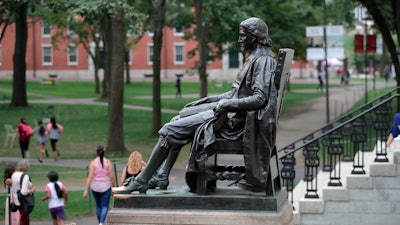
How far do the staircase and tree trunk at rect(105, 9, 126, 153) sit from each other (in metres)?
13.0

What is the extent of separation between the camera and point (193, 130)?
34.4ft

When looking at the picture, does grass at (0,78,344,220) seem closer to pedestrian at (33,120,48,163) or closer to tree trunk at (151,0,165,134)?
tree trunk at (151,0,165,134)

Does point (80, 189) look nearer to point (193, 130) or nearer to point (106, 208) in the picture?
point (106, 208)

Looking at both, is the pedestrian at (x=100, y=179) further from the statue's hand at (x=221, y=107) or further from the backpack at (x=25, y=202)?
the statue's hand at (x=221, y=107)

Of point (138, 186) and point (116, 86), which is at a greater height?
point (116, 86)

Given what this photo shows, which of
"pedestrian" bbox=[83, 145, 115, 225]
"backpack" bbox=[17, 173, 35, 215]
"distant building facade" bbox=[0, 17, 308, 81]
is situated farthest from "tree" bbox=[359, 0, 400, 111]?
"distant building facade" bbox=[0, 17, 308, 81]

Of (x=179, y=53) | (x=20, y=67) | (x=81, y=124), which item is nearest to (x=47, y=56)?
(x=179, y=53)

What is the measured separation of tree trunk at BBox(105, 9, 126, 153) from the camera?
88.9 ft

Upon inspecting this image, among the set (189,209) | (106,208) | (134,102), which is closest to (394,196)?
(106,208)

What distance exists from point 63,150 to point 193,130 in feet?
64.3

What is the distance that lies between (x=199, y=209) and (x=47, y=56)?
70781 mm

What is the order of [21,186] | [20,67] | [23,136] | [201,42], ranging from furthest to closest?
[20,67], [201,42], [23,136], [21,186]

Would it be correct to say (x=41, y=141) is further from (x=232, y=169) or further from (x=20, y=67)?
(x=20, y=67)

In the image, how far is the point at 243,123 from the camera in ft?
33.8
